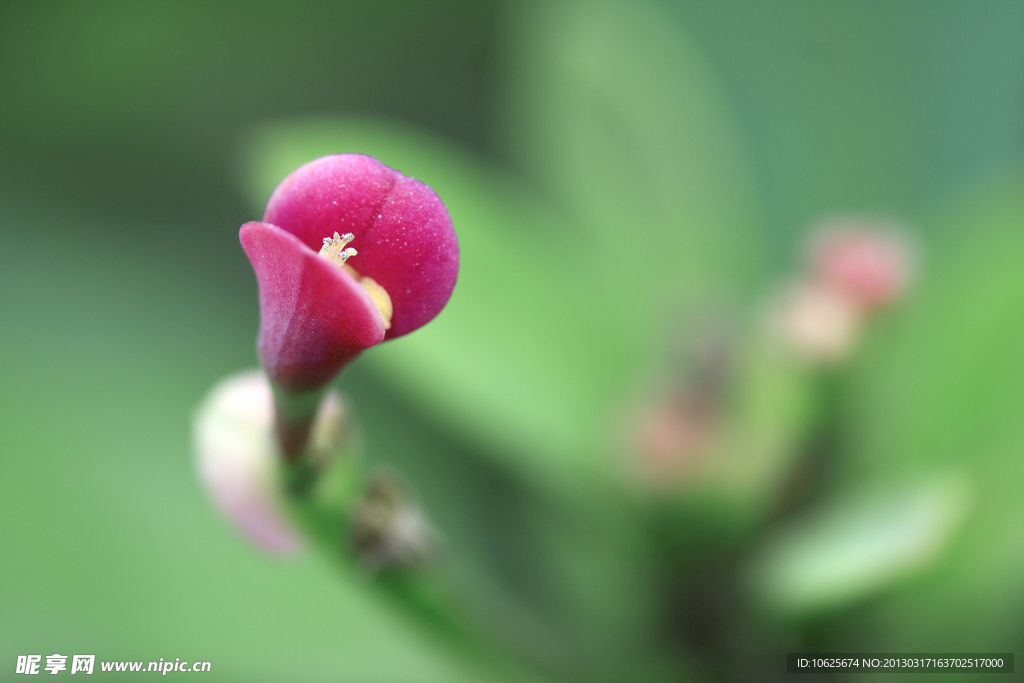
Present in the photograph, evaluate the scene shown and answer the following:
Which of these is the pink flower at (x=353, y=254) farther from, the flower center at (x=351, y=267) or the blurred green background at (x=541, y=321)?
the blurred green background at (x=541, y=321)

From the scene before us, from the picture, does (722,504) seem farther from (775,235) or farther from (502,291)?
(775,235)

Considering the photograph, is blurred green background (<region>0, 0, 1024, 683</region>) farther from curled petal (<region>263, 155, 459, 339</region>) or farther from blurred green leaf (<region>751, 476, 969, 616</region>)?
curled petal (<region>263, 155, 459, 339</region>)

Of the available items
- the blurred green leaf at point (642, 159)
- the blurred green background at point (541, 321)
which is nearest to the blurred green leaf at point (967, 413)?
the blurred green background at point (541, 321)

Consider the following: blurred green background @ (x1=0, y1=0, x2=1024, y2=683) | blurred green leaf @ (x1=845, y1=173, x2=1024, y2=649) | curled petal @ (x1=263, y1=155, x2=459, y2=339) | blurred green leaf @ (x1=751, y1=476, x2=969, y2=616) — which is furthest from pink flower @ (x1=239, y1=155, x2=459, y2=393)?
blurred green leaf @ (x1=845, y1=173, x2=1024, y2=649)

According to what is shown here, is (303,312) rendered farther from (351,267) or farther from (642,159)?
(642,159)

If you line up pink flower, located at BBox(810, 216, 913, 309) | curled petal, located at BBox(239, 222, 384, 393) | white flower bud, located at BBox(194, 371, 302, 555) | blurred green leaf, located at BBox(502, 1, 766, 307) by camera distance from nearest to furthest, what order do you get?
curled petal, located at BBox(239, 222, 384, 393)
white flower bud, located at BBox(194, 371, 302, 555)
pink flower, located at BBox(810, 216, 913, 309)
blurred green leaf, located at BBox(502, 1, 766, 307)

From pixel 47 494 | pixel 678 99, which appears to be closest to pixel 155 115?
pixel 47 494

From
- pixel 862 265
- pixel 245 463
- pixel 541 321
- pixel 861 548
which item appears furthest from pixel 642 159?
pixel 245 463

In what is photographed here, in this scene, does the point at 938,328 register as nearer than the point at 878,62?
Yes
